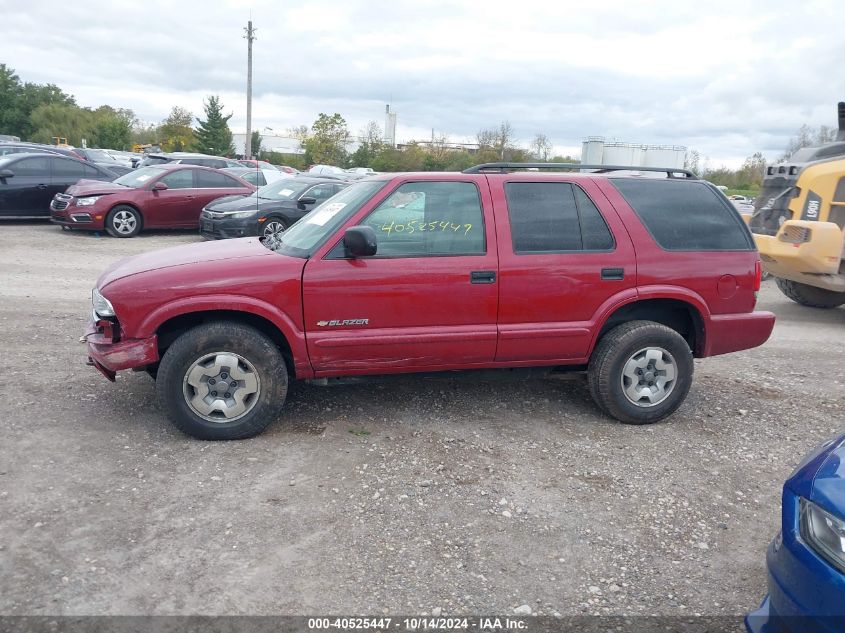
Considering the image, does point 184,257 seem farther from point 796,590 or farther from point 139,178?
point 139,178

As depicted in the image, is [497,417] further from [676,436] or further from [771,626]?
[771,626]

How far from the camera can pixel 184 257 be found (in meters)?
4.97

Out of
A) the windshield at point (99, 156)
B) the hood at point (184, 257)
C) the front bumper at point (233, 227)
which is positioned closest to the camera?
the hood at point (184, 257)

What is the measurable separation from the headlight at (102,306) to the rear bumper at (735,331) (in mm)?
4156

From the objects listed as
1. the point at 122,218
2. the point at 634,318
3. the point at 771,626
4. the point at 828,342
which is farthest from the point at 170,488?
the point at 122,218

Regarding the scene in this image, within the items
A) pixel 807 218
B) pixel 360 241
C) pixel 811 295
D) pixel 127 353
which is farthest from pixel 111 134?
pixel 360 241

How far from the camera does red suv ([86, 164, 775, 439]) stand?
4.60 metres

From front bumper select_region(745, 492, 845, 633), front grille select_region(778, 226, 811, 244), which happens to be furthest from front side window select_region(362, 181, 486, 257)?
front grille select_region(778, 226, 811, 244)

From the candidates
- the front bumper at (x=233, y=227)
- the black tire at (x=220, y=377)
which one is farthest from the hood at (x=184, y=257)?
the front bumper at (x=233, y=227)

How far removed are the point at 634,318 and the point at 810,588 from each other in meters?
3.14

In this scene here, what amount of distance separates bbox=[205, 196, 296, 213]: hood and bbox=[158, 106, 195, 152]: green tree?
51.3m

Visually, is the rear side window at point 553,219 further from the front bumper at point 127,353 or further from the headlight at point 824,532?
the headlight at point 824,532

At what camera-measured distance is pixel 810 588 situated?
2.39 metres

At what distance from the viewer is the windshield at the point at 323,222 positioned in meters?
4.83
